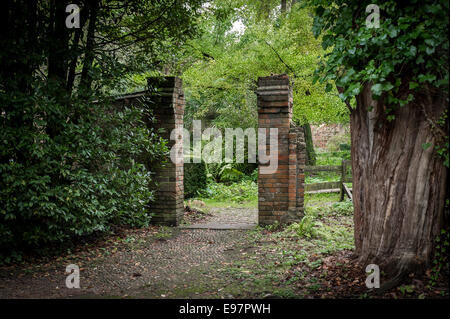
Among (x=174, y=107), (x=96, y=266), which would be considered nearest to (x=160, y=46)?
(x=174, y=107)

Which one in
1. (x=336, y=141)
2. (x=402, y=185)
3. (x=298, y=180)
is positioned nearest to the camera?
(x=402, y=185)

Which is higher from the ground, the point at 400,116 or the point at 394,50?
the point at 394,50

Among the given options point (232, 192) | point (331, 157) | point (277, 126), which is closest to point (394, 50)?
point (277, 126)

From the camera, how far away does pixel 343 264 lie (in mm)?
4371

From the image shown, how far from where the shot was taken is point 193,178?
1226cm

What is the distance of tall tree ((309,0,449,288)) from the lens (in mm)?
3289

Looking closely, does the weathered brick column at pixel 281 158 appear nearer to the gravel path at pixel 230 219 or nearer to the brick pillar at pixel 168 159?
the gravel path at pixel 230 219

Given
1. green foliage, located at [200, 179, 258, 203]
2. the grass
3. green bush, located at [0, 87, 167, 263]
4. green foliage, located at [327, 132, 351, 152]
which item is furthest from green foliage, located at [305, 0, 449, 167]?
green foliage, located at [327, 132, 351, 152]

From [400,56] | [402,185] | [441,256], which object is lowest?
[441,256]

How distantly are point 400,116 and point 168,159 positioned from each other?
491 centimetres

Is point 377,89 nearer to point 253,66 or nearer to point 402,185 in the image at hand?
point 402,185

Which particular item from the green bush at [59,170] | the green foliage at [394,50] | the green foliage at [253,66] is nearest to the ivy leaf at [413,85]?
the green foliage at [394,50]

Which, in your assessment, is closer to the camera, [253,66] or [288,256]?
[288,256]

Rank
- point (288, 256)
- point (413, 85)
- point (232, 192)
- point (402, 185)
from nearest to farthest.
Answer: point (413, 85)
point (402, 185)
point (288, 256)
point (232, 192)
